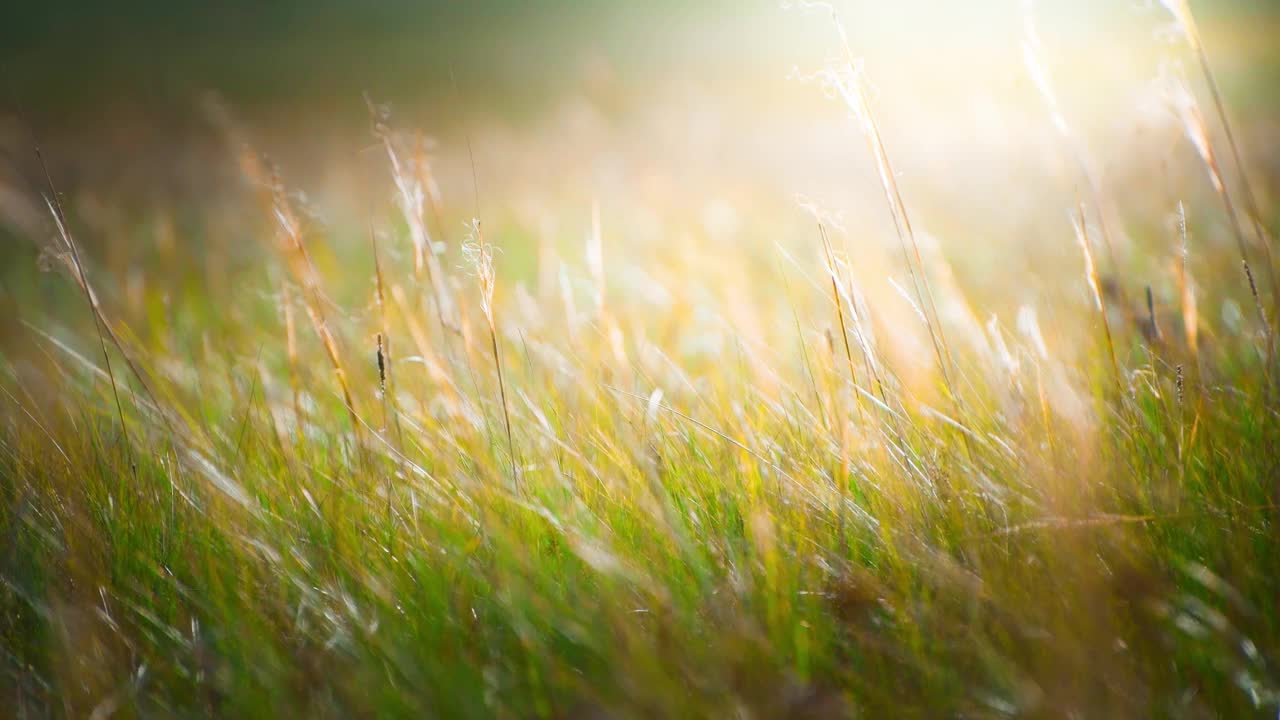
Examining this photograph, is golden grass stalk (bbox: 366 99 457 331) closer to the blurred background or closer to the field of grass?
the field of grass

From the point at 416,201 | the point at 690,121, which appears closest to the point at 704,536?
the point at 416,201

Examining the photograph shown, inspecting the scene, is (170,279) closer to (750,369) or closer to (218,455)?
(218,455)

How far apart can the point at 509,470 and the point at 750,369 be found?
785 mm

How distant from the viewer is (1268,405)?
1.28 meters

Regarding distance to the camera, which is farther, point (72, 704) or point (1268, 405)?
point (1268, 405)

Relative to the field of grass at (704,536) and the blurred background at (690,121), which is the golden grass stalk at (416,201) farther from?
the blurred background at (690,121)

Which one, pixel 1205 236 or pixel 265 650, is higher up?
pixel 265 650

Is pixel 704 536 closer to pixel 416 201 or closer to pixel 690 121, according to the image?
pixel 416 201

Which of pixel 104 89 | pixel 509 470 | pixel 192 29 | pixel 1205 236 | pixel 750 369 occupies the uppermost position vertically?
pixel 192 29

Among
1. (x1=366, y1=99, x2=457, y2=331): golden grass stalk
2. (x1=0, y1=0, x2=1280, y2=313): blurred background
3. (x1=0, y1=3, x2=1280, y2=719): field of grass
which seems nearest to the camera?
(x1=0, y1=3, x2=1280, y2=719): field of grass

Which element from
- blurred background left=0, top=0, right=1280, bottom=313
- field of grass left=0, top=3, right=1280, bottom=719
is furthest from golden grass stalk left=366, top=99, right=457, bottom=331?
blurred background left=0, top=0, right=1280, bottom=313

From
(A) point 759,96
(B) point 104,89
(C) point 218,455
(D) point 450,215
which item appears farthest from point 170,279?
(B) point 104,89

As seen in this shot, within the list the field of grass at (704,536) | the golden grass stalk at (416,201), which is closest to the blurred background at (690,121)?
→ the golden grass stalk at (416,201)

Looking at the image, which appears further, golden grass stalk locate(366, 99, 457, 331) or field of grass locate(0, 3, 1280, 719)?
golden grass stalk locate(366, 99, 457, 331)
